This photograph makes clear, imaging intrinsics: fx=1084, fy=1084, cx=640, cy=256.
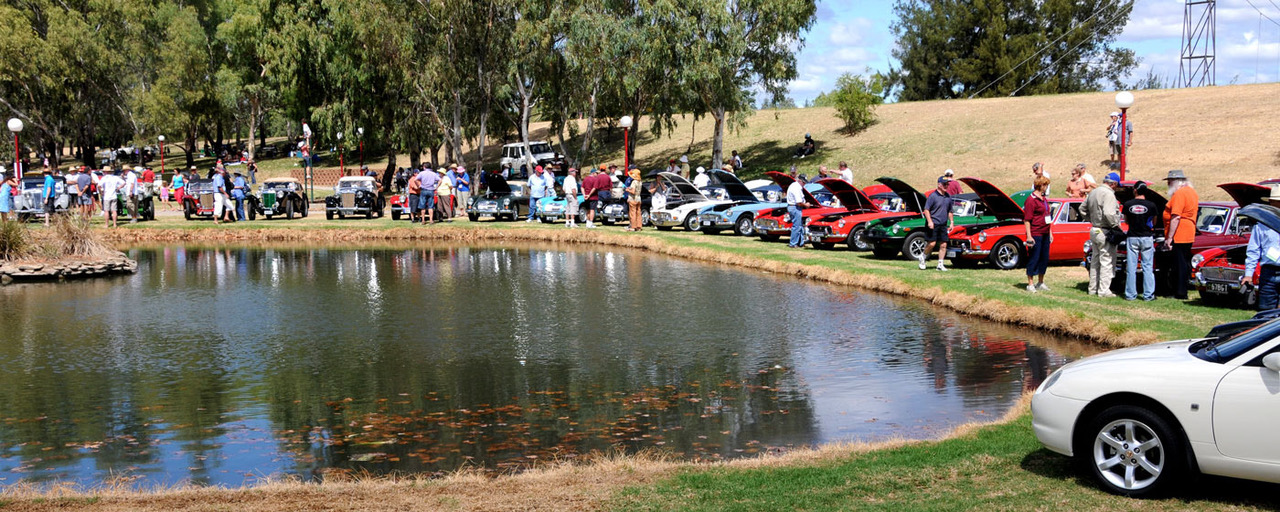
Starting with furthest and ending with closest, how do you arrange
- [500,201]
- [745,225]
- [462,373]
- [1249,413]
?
[500,201]
[745,225]
[462,373]
[1249,413]

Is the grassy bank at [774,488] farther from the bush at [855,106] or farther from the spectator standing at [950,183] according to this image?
the bush at [855,106]

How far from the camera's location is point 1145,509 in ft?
20.5

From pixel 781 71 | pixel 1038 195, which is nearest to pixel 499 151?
pixel 781 71

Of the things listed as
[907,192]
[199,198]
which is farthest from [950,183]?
[199,198]

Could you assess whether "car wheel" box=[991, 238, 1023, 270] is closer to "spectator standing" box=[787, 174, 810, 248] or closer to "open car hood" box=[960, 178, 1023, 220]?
"open car hood" box=[960, 178, 1023, 220]

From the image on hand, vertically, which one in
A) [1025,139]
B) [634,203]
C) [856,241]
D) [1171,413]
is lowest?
[1171,413]

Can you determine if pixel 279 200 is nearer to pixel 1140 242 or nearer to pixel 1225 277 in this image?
pixel 1140 242

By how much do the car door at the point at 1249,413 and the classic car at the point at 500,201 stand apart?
28.8m

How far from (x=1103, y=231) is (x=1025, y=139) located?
114ft

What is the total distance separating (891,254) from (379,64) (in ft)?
96.9

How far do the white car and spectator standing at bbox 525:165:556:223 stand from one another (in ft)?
88.2

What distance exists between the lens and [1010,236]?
19.8 meters

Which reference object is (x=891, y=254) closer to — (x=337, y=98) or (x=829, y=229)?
(x=829, y=229)

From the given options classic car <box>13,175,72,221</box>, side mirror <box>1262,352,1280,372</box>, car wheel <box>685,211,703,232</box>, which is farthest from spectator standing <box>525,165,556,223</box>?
side mirror <box>1262,352,1280,372</box>
